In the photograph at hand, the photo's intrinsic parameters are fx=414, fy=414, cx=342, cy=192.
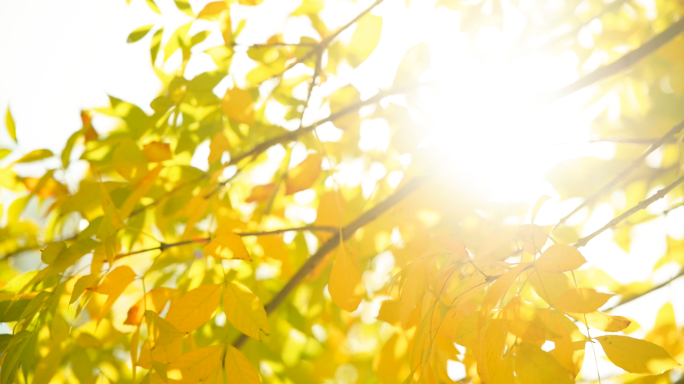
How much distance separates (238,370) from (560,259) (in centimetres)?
24

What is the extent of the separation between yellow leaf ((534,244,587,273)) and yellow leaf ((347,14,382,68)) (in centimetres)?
28

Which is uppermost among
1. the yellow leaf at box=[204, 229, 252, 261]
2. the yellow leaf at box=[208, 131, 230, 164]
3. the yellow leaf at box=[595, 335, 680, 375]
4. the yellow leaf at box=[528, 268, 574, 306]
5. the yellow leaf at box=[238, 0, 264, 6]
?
the yellow leaf at box=[238, 0, 264, 6]

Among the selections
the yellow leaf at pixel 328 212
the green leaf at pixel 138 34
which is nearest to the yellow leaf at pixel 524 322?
the yellow leaf at pixel 328 212

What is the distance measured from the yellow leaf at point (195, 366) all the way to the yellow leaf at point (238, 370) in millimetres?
11

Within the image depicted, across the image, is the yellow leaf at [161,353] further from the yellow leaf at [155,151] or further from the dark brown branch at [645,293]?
the dark brown branch at [645,293]

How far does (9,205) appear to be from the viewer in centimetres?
56

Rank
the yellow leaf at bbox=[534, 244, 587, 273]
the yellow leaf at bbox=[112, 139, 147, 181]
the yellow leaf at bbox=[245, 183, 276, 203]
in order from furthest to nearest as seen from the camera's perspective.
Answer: the yellow leaf at bbox=[245, 183, 276, 203]
the yellow leaf at bbox=[112, 139, 147, 181]
the yellow leaf at bbox=[534, 244, 587, 273]

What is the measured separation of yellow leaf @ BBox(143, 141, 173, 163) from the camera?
48 centimetres

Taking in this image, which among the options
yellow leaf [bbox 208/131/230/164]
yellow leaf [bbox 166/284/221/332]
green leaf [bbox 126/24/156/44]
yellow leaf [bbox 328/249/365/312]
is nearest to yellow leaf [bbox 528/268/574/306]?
yellow leaf [bbox 328/249/365/312]

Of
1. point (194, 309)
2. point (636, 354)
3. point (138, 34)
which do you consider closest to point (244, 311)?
point (194, 309)

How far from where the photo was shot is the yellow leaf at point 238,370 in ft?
1.04

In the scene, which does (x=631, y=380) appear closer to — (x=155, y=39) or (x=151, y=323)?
(x=151, y=323)

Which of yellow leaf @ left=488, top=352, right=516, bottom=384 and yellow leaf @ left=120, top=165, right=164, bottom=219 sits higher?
yellow leaf @ left=120, top=165, right=164, bottom=219

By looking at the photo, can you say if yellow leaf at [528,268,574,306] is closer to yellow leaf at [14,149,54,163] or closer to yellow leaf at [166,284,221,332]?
yellow leaf at [166,284,221,332]
